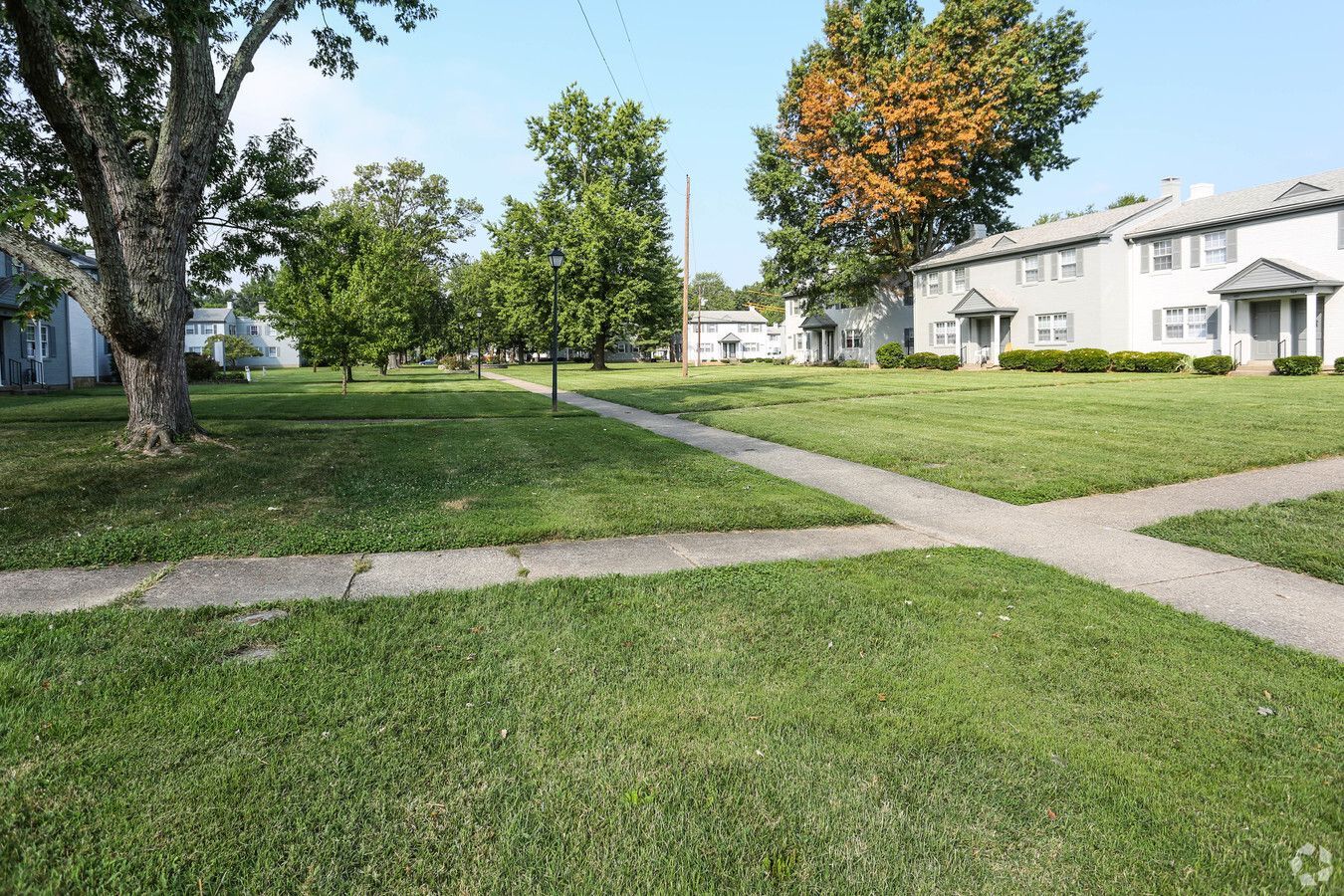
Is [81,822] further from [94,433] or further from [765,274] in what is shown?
[765,274]

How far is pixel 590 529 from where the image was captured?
19.9ft

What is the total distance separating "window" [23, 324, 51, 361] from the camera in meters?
26.9

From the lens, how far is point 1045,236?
111 feet

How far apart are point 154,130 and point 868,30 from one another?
3478cm

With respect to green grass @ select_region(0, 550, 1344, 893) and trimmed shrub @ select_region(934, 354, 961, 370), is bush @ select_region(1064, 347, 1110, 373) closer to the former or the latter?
trimmed shrub @ select_region(934, 354, 961, 370)

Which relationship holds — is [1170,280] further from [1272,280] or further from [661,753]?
[661,753]

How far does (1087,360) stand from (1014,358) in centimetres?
376

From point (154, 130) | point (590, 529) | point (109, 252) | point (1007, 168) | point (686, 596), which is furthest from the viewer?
point (1007, 168)

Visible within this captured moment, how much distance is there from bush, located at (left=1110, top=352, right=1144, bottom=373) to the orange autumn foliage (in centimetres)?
1214

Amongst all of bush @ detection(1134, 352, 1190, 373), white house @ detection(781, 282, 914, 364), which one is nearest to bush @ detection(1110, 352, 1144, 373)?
bush @ detection(1134, 352, 1190, 373)

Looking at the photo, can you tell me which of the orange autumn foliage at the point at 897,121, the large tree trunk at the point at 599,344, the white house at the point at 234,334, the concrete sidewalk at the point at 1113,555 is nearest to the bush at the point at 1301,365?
the orange autumn foliage at the point at 897,121

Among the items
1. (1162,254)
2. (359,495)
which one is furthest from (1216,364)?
(359,495)

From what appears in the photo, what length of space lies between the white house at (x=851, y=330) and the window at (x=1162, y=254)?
14.3 metres

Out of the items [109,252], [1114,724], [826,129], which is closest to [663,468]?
[1114,724]
